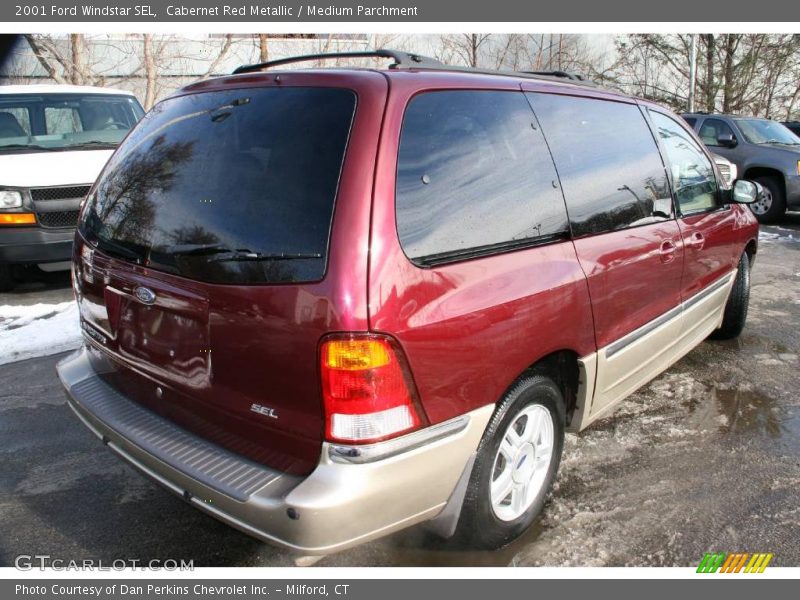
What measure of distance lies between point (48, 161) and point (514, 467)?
570 centimetres

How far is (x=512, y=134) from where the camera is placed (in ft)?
7.84

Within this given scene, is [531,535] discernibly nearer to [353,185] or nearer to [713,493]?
[713,493]

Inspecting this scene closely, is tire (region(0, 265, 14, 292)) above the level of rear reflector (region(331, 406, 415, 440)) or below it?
below

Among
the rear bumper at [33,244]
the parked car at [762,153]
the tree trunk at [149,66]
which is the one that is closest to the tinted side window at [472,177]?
→ the rear bumper at [33,244]

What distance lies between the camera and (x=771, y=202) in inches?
418

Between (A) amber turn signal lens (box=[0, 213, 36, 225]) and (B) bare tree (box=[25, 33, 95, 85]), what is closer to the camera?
(A) amber turn signal lens (box=[0, 213, 36, 225])

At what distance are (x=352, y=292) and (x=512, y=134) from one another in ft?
3.36

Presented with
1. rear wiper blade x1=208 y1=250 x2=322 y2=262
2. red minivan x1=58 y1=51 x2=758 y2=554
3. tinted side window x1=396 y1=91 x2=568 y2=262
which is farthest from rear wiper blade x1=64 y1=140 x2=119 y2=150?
tinted side window x1=396 y1=91 x2=568 y2=262

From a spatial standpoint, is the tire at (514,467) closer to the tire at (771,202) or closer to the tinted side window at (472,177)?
the tinted side window at (472,177)

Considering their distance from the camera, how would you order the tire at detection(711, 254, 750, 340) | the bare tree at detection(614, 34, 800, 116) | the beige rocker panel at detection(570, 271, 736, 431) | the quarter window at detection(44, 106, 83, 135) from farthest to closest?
the bare tree at detection(614, 34, 800, 116), the quarter window at detection(44, 106, 83, 135), the tire at detection(711, 254, 750, 340), the beige rocker panel at detection(570, 271, 736, 431)

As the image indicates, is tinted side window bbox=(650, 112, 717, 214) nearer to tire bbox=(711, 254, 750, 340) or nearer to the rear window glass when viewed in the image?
tire bbox=(711, 254, 750, 340)

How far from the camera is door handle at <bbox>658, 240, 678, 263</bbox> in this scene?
3.17 metres

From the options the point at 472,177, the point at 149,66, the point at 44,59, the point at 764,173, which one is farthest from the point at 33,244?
the point at 764,173

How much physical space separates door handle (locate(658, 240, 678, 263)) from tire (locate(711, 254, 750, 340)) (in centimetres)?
162
